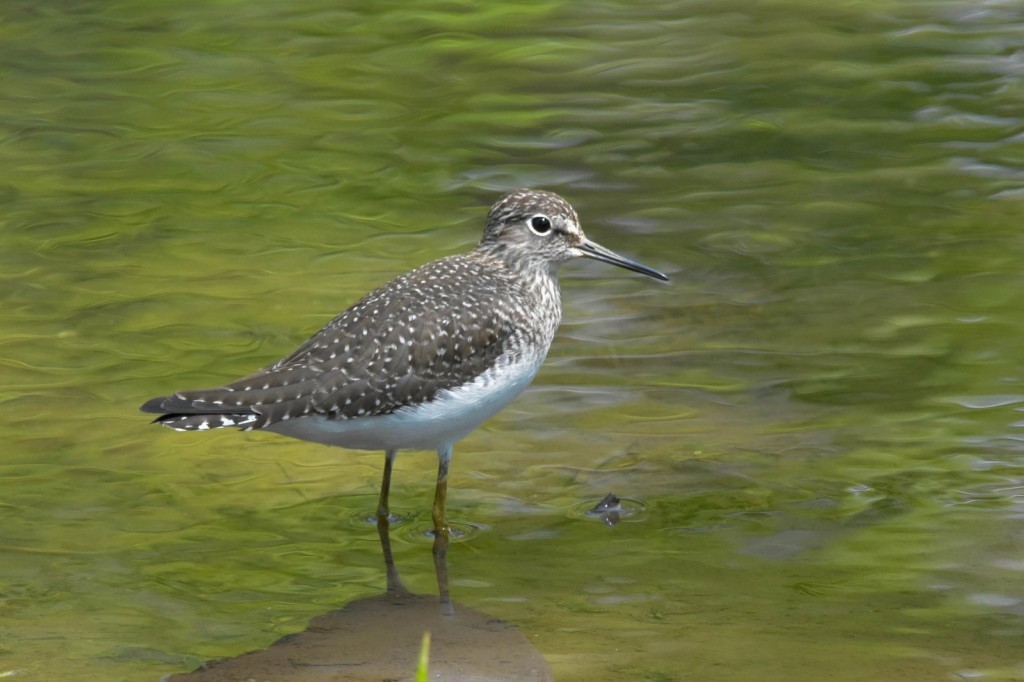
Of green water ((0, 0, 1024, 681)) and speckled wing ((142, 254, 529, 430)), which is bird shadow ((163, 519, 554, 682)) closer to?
green water ((0, 0, 1024, 681))

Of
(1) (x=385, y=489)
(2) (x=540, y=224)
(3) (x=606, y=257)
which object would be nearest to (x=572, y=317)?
(3) (x=606, y=257)

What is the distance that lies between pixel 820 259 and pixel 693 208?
Result: 1388 mm

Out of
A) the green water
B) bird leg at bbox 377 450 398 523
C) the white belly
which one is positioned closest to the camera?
the green water

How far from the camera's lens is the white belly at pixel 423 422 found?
788 cm

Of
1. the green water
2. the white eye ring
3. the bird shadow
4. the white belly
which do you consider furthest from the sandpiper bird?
the bird shadow

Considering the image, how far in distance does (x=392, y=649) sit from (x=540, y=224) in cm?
280

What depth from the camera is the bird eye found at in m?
8.82

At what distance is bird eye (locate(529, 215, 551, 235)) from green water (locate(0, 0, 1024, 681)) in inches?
52.5

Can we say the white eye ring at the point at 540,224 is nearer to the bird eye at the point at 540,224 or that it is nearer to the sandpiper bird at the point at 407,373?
the bird eye at the point at 540,224

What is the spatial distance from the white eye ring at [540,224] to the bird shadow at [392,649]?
2.22m

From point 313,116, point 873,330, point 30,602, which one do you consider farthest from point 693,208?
point 30,602

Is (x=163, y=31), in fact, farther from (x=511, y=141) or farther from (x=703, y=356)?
(x=703, y=356)

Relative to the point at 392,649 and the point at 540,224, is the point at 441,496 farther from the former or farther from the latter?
the point at 540,224

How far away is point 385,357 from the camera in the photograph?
8.03 metres
